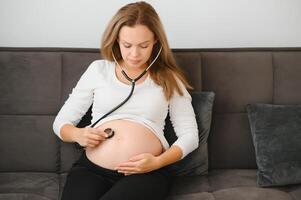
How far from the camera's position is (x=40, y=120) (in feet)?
6.53

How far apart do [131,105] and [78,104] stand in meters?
0.23

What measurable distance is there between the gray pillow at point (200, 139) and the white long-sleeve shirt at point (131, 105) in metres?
0.07

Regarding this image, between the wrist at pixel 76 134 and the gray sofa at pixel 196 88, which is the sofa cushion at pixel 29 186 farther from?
the wrist at pixel 76 134

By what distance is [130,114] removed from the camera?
183 cm

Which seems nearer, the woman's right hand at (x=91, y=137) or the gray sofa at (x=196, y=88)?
the woman's right hand at (x=91, y=137)

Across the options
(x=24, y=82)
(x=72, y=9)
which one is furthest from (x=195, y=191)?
(x=72, y=9)

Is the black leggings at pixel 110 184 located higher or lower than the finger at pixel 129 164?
lower

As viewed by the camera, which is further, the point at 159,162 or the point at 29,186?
the point at 29,186

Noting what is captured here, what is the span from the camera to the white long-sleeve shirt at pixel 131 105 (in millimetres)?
1822

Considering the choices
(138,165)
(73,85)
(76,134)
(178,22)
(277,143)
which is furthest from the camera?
(178,22)

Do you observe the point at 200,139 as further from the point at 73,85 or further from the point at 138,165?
the point at 73,85

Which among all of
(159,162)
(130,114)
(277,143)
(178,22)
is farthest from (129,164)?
(178,22)

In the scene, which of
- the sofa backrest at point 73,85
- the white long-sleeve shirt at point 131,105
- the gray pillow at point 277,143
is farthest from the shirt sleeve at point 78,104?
the gray pillow at point 277,143

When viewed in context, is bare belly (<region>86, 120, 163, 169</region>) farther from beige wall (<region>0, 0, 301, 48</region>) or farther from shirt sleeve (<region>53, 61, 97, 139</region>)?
beige wall (<region>0, 0, 301, 48</region>)
